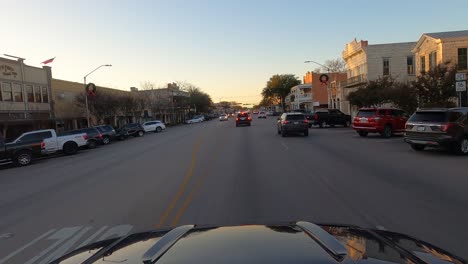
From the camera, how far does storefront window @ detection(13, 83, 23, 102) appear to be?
4100cm

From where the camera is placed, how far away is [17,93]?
41500 millimetres

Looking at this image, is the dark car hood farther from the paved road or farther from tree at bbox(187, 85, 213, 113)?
tree at bbox(187, 85, 213, 113)

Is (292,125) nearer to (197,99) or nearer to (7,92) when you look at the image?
(7,92)

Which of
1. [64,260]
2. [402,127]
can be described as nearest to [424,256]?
[64,260]

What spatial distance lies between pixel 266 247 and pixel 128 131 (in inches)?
1819

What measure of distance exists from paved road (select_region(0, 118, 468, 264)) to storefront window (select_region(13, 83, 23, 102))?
28723mm

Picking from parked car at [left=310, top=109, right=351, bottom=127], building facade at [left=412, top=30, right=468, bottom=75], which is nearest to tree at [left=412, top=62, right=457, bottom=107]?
building facade at [left=412, top=30, right=468, bottom=75]

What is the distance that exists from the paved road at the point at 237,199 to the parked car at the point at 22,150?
10.1m

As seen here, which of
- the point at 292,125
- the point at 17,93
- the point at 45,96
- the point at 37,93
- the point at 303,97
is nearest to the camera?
the point at 292,125

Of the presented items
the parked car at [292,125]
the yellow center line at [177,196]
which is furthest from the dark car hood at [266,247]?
the parked car at [292,125]

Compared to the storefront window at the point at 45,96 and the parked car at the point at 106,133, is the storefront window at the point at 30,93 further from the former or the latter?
the parked car at the point at 106,133

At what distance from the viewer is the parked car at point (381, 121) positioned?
27.4 metres

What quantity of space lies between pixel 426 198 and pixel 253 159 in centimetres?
856

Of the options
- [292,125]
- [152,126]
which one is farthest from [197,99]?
[292,125]
